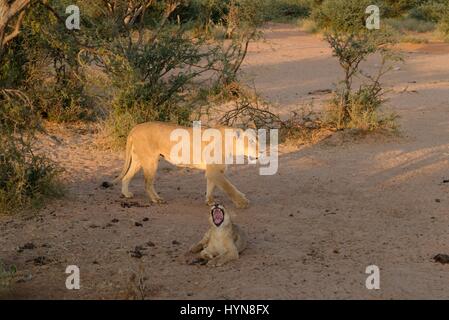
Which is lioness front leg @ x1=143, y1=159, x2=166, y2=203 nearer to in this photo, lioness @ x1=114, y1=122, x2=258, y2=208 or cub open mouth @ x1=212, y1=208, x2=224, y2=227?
lioness @ x1=114, y1=122, x2=258, y2=208

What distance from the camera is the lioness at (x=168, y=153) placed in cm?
771

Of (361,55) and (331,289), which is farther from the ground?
(361,55)

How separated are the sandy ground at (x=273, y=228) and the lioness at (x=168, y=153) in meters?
0.20

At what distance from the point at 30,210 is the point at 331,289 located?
3563 millimetres

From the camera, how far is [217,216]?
591 centimetres

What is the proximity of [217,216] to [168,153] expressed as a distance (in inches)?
82.7

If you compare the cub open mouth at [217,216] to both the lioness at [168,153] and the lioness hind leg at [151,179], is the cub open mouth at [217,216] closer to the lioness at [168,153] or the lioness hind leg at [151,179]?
the lioness at [168,153]

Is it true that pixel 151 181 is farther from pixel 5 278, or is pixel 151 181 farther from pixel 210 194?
pixel 5 278

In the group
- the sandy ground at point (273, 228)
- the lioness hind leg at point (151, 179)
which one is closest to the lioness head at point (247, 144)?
the sandy ground at point (273, 228)

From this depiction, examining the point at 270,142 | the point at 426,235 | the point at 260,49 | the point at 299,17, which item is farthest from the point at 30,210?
the point at 299,17

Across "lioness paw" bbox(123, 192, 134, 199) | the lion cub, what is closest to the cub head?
the lion cub

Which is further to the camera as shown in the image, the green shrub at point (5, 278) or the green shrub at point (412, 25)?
the green shrub at point (412, 25)

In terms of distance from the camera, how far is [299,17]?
36.0 metres
